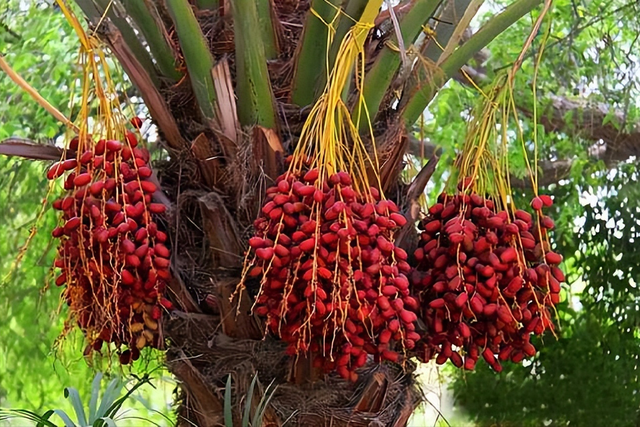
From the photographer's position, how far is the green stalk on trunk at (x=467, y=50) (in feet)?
3.49

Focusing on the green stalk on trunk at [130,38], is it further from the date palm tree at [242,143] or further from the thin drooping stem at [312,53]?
the thin drooping stem at [312,53]

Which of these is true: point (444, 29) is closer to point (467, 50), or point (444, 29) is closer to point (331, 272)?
point (467, 50)

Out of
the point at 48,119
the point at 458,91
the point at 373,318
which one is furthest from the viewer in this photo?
the point at 458,91

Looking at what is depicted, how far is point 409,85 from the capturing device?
3.69 ft

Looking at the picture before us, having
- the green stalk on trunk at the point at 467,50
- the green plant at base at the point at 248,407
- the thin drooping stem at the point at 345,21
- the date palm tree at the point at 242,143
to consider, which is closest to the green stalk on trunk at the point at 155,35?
the date palm tree at the point at 242,143

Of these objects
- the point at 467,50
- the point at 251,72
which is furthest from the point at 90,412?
the point at 467,50

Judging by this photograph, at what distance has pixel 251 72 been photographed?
3.34ft

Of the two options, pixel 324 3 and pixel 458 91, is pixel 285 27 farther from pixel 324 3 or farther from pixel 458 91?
pixel 458 91

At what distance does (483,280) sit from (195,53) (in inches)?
19.6

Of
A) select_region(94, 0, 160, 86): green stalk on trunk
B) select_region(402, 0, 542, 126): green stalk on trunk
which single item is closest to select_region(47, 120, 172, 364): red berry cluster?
select_region(94, 0, 160, 86): green stalk on trunk

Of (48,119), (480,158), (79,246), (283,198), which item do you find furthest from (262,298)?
(48,119)

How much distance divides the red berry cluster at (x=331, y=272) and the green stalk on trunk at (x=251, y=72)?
15 centimetres

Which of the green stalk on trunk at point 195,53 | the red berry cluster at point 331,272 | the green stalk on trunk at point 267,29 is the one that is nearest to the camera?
the red berry cluster at point 331,272

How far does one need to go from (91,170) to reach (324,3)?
39 centimetres
